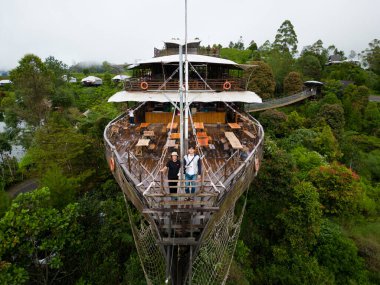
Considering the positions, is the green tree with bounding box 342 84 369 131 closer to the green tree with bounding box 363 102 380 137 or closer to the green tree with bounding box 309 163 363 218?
Answer: the green tree with bounding box 363 102 380 137

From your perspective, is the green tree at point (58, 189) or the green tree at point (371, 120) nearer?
the green tree at point (58, 189)

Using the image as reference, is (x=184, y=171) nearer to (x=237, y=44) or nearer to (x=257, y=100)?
(x=257, y=100)

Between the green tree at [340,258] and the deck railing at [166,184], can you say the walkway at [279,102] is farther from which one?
the deck railing at [166,184]

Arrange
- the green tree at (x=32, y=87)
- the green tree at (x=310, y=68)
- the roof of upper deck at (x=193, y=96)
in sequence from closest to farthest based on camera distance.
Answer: the roof of upper deck at (x=193, y=96), the green tree at (x=32, y=87), the green tree at (x=310, y=68)

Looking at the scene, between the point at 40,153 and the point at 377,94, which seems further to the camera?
the point at 377,94

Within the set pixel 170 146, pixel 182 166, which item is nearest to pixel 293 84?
pixel 170 146

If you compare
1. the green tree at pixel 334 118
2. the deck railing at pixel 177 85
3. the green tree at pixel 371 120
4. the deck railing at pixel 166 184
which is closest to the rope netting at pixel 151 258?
the deck railing at pixel 166 184

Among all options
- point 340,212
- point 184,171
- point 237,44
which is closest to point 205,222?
point 184,171
